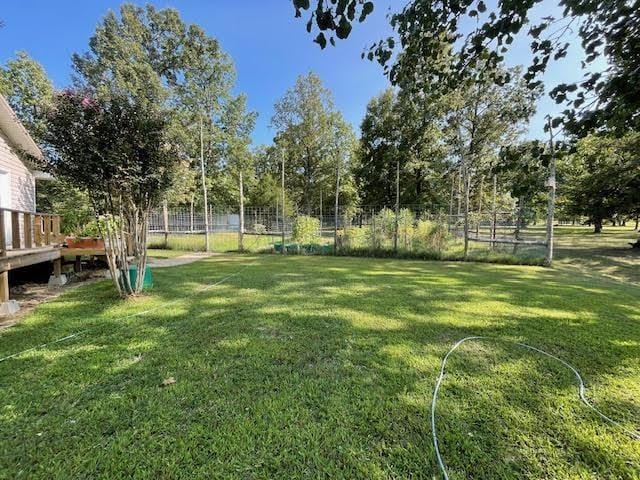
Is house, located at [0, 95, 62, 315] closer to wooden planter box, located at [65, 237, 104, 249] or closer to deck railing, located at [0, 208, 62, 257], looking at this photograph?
deck railing, located at [0, 208, 62, 257]

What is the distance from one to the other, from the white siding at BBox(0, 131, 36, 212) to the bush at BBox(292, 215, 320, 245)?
8.01 meters

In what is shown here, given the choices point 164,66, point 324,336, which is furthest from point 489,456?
point 164,66

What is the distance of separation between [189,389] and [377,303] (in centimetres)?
296

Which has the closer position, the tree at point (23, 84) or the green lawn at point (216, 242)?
the green lawn at point (216, 242)

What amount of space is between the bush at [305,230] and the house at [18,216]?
23.6 ft

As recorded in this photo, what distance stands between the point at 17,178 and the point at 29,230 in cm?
348

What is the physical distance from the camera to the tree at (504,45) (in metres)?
1.69

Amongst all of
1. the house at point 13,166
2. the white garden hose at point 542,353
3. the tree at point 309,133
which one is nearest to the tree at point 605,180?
the white garden hose at point 542,353

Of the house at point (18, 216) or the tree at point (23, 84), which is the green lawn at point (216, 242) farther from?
the tree at point (23, 84)

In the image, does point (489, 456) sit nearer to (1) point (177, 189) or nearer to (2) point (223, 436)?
(2) point (223, 436)

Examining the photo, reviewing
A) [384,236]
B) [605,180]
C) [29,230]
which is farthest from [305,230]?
[605,180]

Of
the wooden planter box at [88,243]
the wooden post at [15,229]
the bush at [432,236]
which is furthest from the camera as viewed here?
the bush at [432,236]

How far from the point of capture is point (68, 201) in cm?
1533

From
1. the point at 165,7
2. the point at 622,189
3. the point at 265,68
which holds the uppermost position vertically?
the point at 165,7
